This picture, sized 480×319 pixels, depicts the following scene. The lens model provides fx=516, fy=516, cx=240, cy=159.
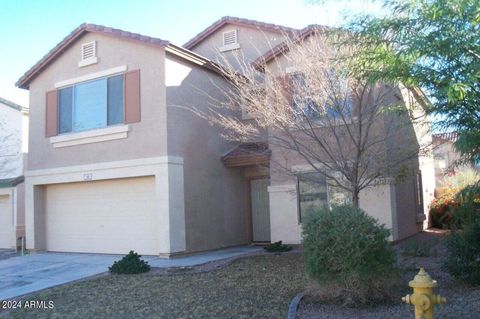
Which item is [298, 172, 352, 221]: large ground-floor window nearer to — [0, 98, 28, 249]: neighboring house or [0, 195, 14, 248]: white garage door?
[0, 98, 28, 249]: neighboring house

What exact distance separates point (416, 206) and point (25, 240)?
1327 centimetres

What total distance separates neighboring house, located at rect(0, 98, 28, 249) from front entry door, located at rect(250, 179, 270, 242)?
850 cm

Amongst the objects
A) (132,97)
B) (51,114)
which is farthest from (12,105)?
(132,97)

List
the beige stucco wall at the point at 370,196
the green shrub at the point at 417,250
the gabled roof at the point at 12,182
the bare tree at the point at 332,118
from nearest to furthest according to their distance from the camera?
1. the bare tree at the point at 332,118
2. the green shrub at the point at 417,250
3. the beige stucco wall at the point at 370,196
4. the gabled roof at the point at 12,182

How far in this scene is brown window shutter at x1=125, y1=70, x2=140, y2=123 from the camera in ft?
48.0

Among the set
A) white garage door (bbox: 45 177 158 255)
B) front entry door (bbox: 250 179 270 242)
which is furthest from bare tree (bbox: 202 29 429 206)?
front entry door (bbox: 250 179 270 242)

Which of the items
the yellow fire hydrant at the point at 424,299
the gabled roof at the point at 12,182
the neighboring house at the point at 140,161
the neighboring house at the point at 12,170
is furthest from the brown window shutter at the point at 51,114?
the yellow fire hydrant at the point at 424,299

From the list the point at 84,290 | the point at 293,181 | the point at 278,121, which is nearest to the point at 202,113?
the point at 293,181

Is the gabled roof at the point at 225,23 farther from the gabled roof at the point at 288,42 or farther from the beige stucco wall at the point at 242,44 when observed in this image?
the gabled roof at the point at 288,42

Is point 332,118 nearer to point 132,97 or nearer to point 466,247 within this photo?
point 466,247

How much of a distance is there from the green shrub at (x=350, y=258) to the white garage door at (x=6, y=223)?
14.9 m

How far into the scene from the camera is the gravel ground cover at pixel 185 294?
7887 mm

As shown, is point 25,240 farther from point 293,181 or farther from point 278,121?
point 278,121

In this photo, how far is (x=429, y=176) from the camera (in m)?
21.1
